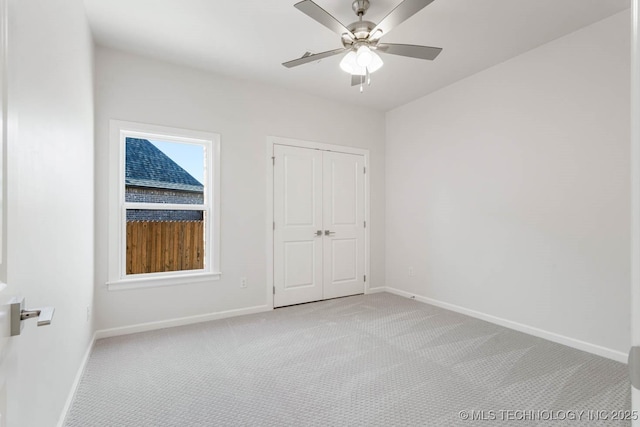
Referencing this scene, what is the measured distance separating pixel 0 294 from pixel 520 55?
4.27 metres

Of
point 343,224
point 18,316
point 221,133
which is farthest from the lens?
point 343,224

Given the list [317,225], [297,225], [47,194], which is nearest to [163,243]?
[297,225]

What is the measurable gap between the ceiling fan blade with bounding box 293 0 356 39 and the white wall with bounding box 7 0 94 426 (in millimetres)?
1324

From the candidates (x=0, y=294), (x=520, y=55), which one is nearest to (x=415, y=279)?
(x=520, y=55)

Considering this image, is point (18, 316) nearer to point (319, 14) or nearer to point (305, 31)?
point (319, 14)

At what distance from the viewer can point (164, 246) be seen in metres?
3.61

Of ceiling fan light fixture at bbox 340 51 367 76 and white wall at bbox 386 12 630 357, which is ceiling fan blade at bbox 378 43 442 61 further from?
white wall at bbox 386 12 630 357

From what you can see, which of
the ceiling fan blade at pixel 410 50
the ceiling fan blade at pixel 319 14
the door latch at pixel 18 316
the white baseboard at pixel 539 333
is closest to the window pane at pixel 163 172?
the ceiling fan blade at pixel 319 14

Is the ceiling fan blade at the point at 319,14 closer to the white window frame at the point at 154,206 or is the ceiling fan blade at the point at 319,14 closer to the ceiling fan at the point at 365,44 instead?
the ceiling fan at the point at 365,44

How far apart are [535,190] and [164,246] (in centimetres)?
398

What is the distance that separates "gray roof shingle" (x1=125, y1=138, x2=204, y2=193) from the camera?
3434mm

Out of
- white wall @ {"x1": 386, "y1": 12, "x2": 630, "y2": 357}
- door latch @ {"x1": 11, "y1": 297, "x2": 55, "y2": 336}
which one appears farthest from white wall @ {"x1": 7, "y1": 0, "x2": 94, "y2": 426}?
white wall @ {"x1": 386, "y1": 12, "x2": 630, "y2": 357}

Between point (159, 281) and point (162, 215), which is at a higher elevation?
point (162, 215)

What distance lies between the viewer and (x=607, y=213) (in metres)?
2.78
